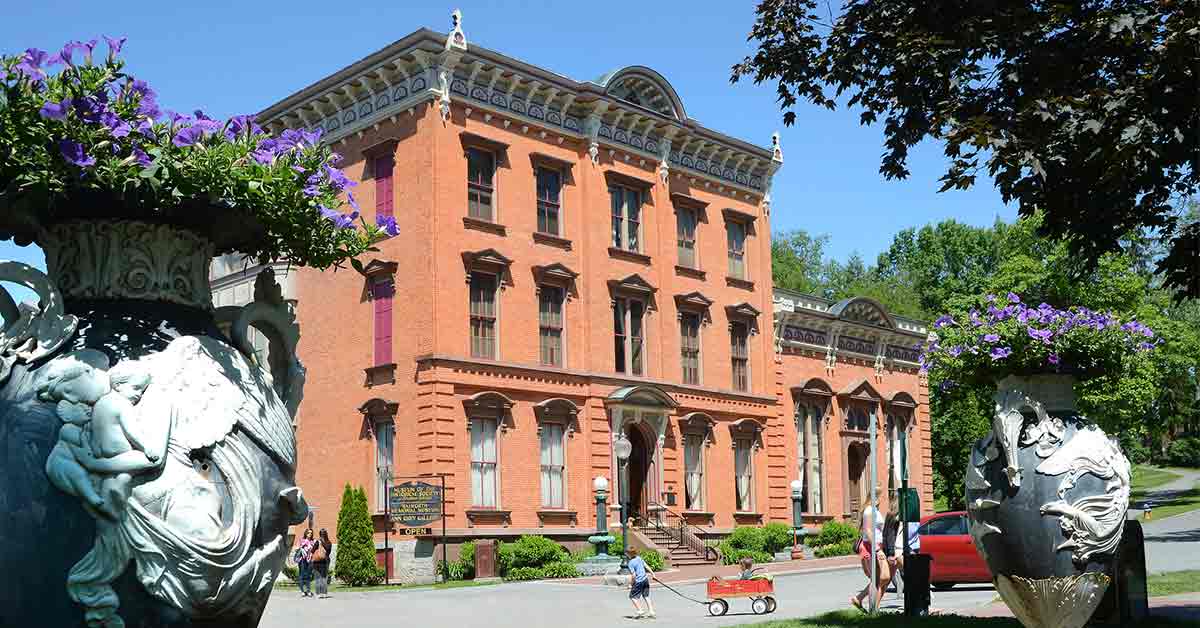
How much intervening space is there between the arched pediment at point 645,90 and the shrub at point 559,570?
40.1 ft

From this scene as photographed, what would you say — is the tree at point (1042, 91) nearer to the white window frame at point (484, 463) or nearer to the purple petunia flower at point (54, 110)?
the purple petunia flower at point (54, 110)

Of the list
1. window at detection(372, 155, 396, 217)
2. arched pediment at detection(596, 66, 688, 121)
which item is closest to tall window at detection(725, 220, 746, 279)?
arched pediment at detection(596, 66, 688, 121)

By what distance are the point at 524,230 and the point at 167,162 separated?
25921mm

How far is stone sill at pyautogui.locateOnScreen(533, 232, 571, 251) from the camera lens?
30.9m

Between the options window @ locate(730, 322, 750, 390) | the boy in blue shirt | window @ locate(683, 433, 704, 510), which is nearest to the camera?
the boy in blue shirt

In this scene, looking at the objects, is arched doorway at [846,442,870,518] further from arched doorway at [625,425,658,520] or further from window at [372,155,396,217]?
window at [372,155,396,217]

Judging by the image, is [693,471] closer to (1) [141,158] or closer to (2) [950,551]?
(2) [950,551]

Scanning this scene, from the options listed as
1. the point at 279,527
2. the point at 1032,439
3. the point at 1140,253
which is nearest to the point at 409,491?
the point at 1032,439

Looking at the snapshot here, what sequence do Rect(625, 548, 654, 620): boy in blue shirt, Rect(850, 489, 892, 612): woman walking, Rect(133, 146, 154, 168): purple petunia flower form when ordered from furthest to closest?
1. Rect(625, 548, 654, 620): boy in blue shirt
2. Rect(850, 489, 892, 612): woman walking
3. Rect(133, 146, 154, 168): purple petunia flower

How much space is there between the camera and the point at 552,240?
31.2 meters

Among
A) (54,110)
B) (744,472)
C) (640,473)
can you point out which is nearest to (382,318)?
(640,473)

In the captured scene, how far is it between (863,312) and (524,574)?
19218mm

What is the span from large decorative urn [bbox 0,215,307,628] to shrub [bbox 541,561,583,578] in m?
23.4

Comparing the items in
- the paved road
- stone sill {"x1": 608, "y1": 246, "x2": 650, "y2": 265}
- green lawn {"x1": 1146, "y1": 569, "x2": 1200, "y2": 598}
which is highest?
stone sill {"x1": 608, "y1": 246, "x2": 650, "y2": 265}
